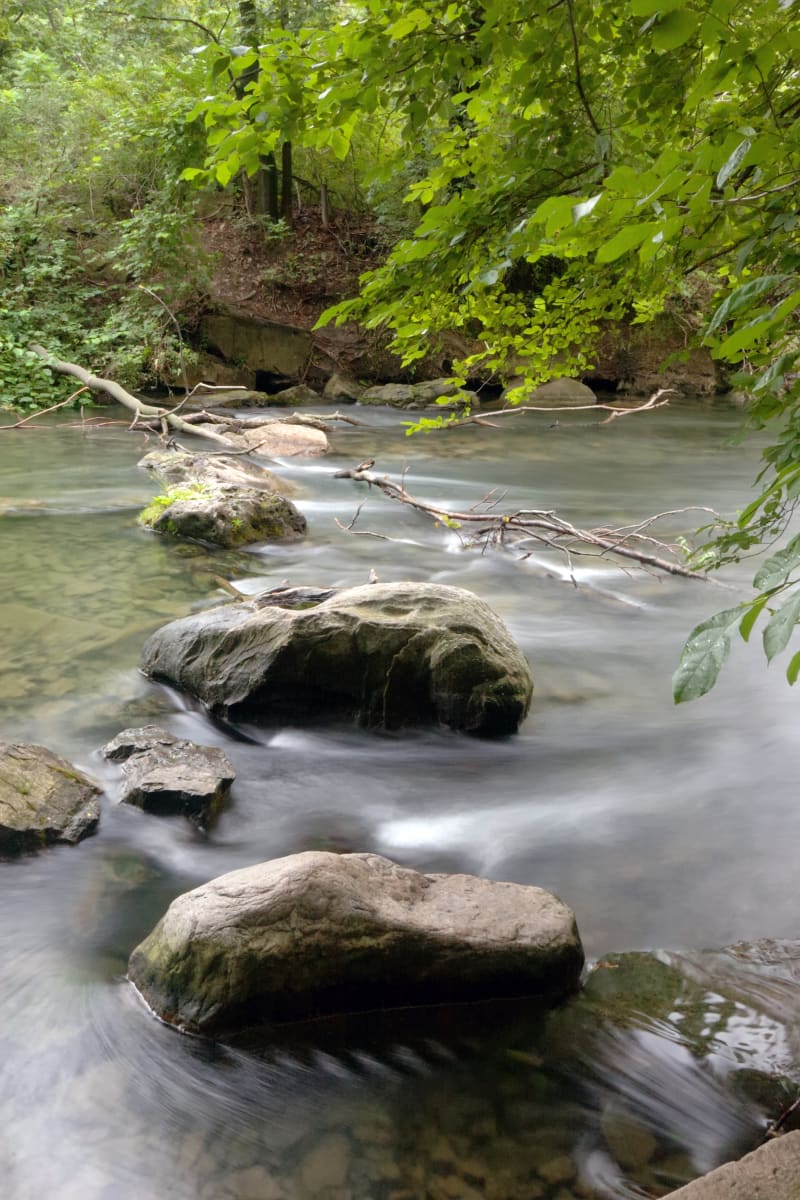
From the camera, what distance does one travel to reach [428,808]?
4.20 metres

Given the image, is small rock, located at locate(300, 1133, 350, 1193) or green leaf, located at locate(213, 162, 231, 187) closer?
small rock, located at locate(300, 1133, 350, 1193)

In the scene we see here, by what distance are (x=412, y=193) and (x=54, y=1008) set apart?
2843 millimetres

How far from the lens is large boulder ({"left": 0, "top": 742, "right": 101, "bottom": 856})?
Result: 354cm

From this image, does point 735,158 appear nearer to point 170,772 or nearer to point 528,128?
point 528,128

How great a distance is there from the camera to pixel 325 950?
273 cm

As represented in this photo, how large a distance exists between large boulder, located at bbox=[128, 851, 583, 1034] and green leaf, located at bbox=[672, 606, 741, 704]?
1717mm

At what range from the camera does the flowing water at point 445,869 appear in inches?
92.2

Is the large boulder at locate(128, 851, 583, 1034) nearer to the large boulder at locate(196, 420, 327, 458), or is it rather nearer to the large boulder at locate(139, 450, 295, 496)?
the large boulder at locate(139, 450, 295, 496)

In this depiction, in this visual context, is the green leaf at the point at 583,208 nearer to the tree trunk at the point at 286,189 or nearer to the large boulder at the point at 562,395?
the large boulder at the point at 562,395

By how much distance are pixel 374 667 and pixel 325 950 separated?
211 cm

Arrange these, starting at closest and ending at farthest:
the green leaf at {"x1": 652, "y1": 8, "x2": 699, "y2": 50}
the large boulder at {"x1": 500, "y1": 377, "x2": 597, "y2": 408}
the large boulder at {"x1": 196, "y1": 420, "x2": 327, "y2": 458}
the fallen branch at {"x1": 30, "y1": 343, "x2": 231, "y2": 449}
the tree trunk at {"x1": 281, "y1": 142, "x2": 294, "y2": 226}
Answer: the green leaf at {"x1": 652, "y1": 8, "x2": 699, "y2": 50}
the fallen branch at {"x1": 30, "y1": 343, "x2": 231, "y2": 449}
the large boulder at {"x1": 196, "y1": 420, "x2": 327, "y2": 458}
the large boulder at {"x1": 500, "y1": 377, "x2": 597, "y2": 408}
the tree trunk at {"x1": 281, "y1": 142, "x2": 294, "y2": 226}

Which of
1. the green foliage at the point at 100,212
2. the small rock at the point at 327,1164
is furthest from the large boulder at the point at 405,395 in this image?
the small rock at the point at 327,1164

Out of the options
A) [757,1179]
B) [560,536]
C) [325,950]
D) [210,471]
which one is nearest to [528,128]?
[325,950]

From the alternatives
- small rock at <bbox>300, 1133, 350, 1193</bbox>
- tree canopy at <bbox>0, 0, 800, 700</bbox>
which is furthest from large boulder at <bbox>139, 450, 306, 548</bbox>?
small rock at <bbox>300, 1133, 350, 1193</bbox>
